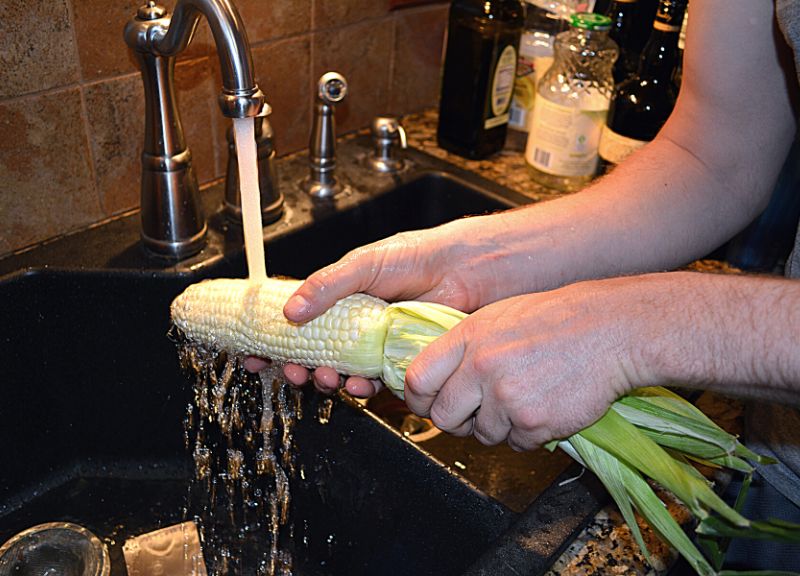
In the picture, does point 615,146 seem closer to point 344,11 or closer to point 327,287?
point 344,11

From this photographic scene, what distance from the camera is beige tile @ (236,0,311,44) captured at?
3.75ft

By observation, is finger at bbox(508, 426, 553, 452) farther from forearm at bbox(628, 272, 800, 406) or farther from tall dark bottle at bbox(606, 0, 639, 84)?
→ tall dark bottle at bbox(606, 0, 639, 84)

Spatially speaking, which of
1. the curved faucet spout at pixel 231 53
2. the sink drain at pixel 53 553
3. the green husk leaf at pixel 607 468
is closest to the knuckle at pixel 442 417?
the green husk leaf at pixel 607 468

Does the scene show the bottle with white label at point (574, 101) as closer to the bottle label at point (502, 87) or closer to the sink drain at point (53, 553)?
the bottle label at point (502, 87)

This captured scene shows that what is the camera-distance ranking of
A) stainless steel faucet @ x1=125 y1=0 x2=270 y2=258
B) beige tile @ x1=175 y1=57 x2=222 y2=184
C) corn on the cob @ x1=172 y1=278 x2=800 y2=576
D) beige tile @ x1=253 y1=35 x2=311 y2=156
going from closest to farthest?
corn on the cob @ x1=172 y1=278 x2=800 y2=576 < stainless steel faucet @ x1=125 y1=0 x2=270 y2=258 < beige tile @ x1=175 y1=57 x2=222 y2=184 < beige tile @ x1=253 y1=35 x2=311 y2=156

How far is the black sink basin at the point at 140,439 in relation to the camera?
0.92 metres

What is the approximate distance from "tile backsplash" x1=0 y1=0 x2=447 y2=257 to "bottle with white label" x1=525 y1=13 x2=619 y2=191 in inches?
13.4

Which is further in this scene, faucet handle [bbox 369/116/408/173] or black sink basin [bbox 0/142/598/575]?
faucet handle [bbox 369/116/408/173]

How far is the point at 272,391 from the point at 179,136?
0.37m

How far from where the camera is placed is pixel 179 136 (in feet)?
3.27

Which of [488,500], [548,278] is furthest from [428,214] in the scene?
[488,500]

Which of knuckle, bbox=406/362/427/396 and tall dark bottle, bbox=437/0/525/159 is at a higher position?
tall dark bottle, bbox=437/0/525/159

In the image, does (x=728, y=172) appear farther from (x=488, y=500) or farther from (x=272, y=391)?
(x=272, y=391)

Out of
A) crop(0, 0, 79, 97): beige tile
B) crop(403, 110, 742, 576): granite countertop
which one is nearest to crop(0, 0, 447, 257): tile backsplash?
crop(0, 0, 79, 97): beige tile
